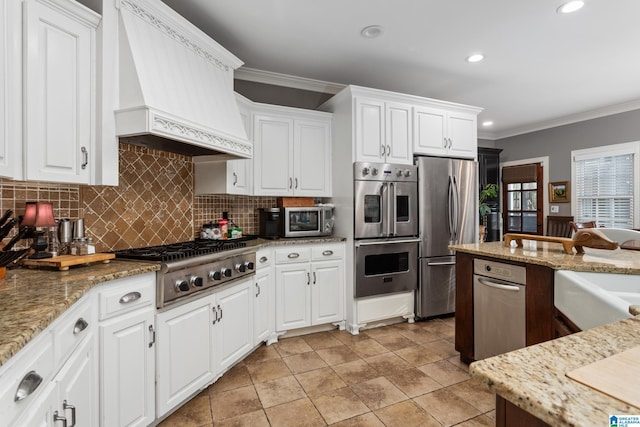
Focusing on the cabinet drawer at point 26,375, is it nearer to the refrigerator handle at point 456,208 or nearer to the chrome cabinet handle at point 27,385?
the chrome cabinet handle at point 27,385

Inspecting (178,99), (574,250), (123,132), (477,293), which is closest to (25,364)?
(123,132)

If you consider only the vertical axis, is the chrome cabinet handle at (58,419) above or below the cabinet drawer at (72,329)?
below

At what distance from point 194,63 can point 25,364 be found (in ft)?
7.00

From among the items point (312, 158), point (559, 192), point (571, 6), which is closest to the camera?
point (571, 6)

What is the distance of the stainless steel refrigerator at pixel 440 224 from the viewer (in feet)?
11.7

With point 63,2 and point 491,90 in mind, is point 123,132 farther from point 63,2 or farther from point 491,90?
point 491,90

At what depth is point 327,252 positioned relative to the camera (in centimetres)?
328

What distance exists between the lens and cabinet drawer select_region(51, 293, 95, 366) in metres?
1.12

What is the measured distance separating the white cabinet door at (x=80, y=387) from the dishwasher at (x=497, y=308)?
234 centimetres

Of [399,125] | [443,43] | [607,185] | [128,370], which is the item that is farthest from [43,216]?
[607,185]

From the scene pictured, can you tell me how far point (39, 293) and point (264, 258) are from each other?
1756 mm

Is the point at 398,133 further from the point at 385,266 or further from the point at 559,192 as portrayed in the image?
the point at 559,192

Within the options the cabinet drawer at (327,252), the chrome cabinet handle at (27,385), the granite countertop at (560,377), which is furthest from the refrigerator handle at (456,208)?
the chrome cabinet handle at (27,385)

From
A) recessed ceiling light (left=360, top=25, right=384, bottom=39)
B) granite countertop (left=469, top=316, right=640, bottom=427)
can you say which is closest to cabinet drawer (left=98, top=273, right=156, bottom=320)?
granite countertop (left=469, top=316, right=640, bottom=427)
